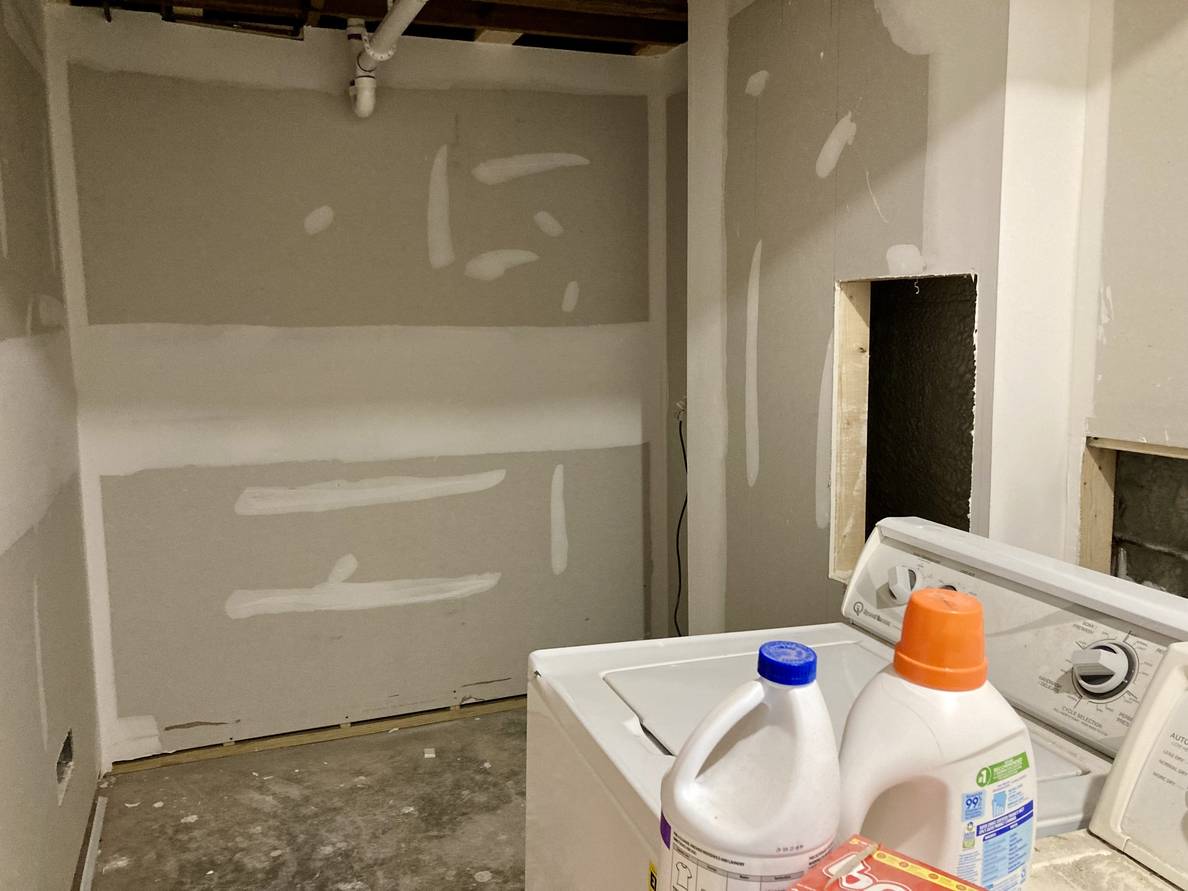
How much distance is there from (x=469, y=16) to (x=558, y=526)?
179 centimetres

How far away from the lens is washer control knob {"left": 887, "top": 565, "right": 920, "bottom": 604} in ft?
4.85

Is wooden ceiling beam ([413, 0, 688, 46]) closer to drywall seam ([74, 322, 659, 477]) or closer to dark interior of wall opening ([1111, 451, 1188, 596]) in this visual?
drywall seam ([74, 322, 659, 477])

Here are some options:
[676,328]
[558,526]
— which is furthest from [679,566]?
[676,328]

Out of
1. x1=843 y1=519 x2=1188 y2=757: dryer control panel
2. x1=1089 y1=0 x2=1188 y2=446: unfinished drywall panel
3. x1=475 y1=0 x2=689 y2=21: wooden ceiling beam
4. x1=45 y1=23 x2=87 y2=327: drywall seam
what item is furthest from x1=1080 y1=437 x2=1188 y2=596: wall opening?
x1=45 y1=23 x2=87 y2=327: drywall seam

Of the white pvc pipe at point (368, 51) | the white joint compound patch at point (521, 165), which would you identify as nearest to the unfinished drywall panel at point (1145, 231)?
the white pvc pipe at point (368, 51)

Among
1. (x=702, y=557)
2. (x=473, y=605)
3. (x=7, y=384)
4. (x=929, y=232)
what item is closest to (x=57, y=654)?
(x=7, y=384)

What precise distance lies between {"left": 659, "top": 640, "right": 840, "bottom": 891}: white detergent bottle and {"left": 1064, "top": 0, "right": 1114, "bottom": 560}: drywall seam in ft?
3.77

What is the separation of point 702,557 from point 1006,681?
52.5 inches

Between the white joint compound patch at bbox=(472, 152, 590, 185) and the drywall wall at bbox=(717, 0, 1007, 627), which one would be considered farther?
the white joint compound patch at bbox=(472, 152, 590, 185)

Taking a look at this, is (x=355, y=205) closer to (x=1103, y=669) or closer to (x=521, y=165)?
(x=521, y=165)

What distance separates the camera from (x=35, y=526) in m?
2.06

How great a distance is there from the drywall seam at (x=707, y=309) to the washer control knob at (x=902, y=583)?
0.96 metres

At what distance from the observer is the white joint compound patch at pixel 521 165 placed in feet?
10.3

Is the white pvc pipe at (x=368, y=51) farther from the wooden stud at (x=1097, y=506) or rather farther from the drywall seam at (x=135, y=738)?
the drywall seam at (x=135, y=738)
